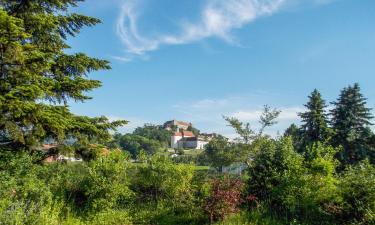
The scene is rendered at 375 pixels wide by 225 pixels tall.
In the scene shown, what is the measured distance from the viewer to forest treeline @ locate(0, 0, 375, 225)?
7.77 meters

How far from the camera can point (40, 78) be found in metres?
8.68

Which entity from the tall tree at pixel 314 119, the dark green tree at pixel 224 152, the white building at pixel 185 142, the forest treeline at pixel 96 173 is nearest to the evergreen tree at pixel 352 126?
the tall tree at pixel 314 119

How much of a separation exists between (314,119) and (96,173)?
23.0 metres

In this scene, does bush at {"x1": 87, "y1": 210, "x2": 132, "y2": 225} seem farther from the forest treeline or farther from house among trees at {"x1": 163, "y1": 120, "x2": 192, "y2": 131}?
house among trees at {"x1": 163, "y1": 120, "x2": 192, "y2": 131}

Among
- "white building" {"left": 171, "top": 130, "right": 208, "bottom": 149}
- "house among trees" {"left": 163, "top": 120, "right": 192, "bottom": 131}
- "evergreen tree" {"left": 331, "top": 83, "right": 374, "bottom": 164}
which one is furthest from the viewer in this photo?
"house among trees" {"left": 163, "top": 120, "right": 192, "bottom": 131}

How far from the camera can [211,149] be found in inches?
874

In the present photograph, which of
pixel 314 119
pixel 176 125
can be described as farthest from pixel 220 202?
pixel 176 125

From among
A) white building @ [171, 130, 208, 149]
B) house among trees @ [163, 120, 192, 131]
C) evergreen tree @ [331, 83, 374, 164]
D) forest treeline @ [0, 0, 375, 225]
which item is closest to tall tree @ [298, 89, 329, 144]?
evergreen tree @ [331, 83, 374, 164]

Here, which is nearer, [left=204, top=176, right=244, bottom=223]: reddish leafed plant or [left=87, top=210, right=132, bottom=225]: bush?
[left=204, top=176, right=244, bottom=223]: reddish leafed plant

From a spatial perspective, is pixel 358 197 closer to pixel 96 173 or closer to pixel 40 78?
pixel 96 173

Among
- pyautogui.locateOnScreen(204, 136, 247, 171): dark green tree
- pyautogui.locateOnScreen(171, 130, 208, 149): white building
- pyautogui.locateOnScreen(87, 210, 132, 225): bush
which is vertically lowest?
pyautogui.locateOnScreen(87, 210, 132, 225): bush

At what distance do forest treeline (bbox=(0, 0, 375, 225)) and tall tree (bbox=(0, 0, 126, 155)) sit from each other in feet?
0.10

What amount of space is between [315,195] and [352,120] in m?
22.5

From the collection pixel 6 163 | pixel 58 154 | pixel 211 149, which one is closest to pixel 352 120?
pixel 211 149
